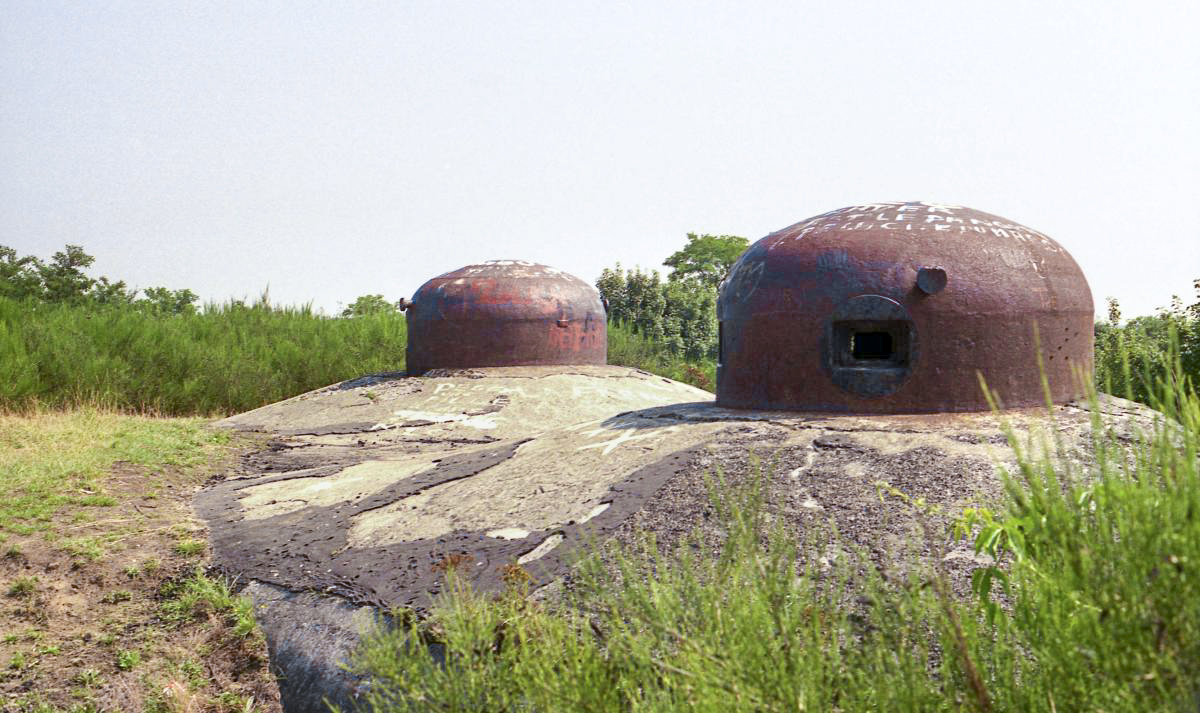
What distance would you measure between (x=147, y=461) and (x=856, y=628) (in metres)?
7.36

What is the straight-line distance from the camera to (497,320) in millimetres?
13852

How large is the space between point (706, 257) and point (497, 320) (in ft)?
74.2

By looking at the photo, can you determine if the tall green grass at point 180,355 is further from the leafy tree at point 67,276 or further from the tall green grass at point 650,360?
the leafy tree at point 67,276

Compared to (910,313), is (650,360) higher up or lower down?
lower down

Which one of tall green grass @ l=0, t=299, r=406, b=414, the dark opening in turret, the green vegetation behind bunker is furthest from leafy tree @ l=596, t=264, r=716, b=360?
the green vegetation behind bunker

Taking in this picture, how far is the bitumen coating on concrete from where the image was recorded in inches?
185

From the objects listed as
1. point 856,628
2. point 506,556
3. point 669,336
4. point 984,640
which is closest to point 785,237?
point 506,556

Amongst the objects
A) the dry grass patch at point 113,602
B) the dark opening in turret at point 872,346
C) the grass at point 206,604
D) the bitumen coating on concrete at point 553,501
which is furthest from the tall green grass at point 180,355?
the dark opening in turret at point 872,346

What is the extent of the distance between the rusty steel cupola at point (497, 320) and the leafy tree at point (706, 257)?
20557 mm

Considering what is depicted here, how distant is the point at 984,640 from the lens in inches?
109

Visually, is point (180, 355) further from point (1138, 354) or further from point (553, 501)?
point (1138, 354)

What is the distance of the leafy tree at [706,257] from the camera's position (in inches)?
1382

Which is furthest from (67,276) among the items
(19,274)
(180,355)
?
(180,355)

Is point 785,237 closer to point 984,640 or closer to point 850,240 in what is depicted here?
point 850,240
